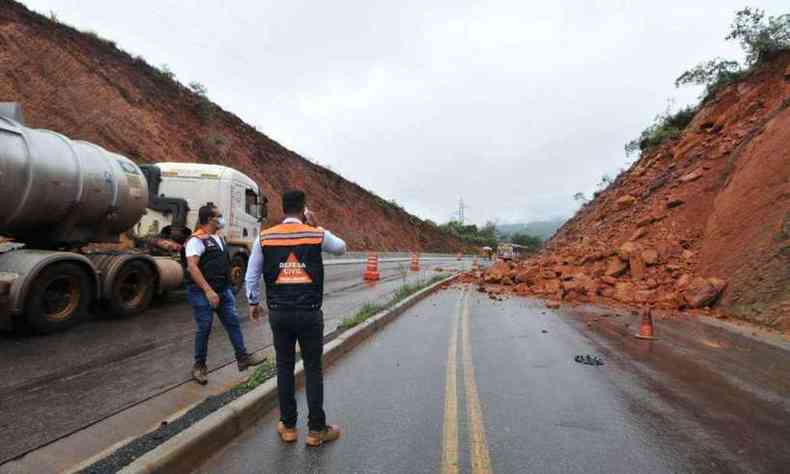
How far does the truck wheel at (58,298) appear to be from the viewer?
22.9ft

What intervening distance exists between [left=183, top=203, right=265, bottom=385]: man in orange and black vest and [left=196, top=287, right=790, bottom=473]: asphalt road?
118 cm

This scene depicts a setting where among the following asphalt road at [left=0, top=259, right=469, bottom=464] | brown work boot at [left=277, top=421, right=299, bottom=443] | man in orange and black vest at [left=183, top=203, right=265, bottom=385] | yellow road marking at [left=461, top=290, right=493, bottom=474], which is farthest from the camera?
man in orange and black vest at [left=183, top=203, right=265, bottom=385]

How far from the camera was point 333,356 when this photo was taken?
658 cm

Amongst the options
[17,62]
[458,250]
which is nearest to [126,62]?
[17,62]

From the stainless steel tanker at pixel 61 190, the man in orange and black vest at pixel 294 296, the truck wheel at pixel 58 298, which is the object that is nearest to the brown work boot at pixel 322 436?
the man in orange and black vest at pixel 294 296

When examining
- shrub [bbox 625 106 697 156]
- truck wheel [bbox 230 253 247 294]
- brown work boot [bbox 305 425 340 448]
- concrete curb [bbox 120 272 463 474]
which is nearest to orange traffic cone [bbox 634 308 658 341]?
concrete curb [bbox 120 272 463 474]

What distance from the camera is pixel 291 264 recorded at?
3.78 meters

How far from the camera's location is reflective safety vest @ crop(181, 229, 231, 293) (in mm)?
5367

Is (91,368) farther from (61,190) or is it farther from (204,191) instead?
(204,191)

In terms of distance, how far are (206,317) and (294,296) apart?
6.79ft

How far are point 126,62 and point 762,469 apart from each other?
3309cm

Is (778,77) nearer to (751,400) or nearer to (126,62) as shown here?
(751,400)

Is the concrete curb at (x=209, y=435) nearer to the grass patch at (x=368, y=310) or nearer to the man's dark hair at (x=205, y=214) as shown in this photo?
the man's dark hair at (x=205, y=214)

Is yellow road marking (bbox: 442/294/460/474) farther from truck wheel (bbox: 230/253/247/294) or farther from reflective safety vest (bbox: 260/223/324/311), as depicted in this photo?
truck wheel (bbox: 230/253/247/294)
